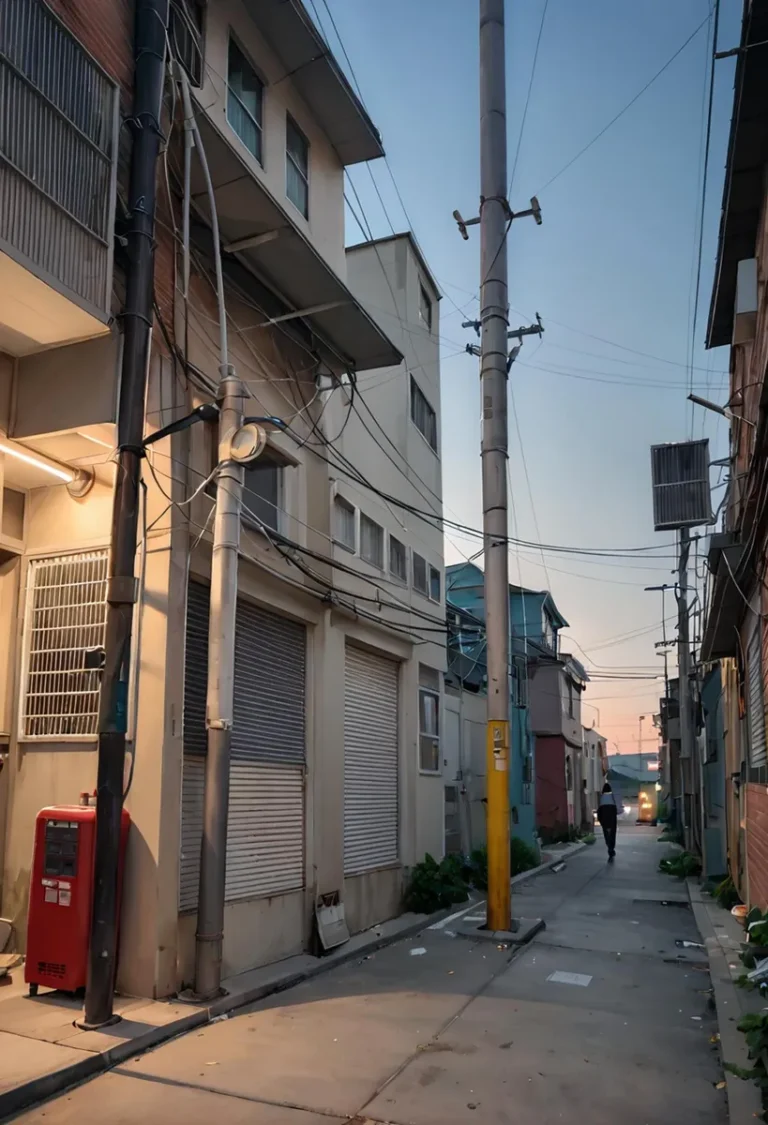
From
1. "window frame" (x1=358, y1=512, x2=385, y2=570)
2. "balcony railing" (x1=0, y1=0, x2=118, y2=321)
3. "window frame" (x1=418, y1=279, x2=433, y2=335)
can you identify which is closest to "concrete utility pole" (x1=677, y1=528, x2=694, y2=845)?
"window frame" (x1=418, y1=279, x2=433, y2=335)

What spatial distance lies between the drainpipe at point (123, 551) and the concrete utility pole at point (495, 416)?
5.75 meters

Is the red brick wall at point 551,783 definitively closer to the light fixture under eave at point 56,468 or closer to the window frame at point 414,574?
the window frame at point 414,574

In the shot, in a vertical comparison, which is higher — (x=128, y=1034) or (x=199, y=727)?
(x=199, y=727)

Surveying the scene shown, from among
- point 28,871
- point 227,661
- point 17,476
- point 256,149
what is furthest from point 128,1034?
point 256,149

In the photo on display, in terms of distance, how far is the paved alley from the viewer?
5180mm

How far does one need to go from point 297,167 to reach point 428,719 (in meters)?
8.61

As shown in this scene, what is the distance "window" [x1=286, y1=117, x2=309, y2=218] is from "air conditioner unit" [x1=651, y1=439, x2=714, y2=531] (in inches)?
279

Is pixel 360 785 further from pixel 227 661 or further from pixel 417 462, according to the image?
pixel 417 462

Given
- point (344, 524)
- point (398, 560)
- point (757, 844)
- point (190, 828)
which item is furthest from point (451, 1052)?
point (398, 560)

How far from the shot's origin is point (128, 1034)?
608 centimetres

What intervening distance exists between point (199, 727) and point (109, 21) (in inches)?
242

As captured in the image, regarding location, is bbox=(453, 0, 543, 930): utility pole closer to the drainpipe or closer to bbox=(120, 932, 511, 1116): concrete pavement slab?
bbox=(120, 932, 511, 1116): concrete pavement slab

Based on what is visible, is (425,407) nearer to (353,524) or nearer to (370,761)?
(353,524)

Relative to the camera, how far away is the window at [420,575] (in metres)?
14.7
